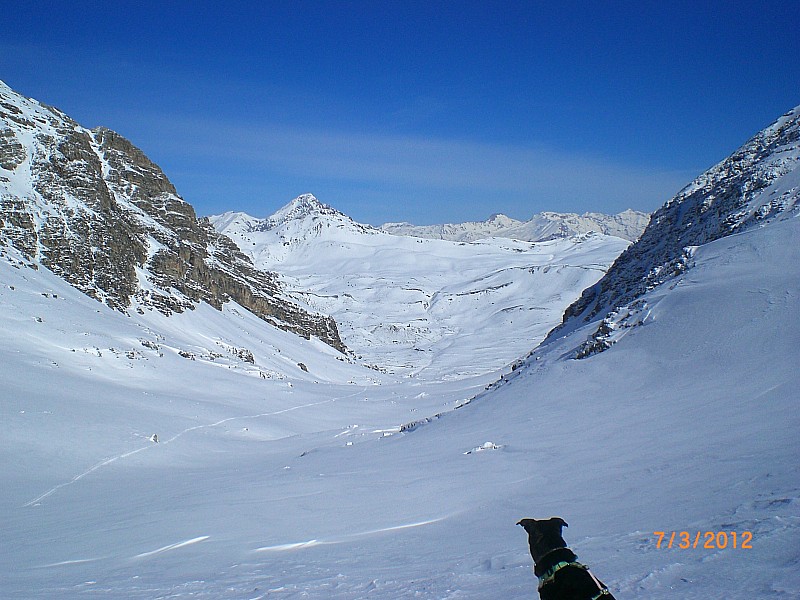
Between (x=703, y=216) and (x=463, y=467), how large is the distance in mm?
26972

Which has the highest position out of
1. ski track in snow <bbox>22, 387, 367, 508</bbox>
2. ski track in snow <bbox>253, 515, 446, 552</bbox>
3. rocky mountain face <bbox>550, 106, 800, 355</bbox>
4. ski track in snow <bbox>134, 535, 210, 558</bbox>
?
rocky mountain face <bbox>550, 106, 800, 355</bbox>

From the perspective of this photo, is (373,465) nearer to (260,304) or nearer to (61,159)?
(61,159)

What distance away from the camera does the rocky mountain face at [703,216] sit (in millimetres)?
23828

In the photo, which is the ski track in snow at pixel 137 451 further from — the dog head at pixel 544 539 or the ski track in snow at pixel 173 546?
the dog head at pixel 544 539

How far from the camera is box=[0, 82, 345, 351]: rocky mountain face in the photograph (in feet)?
153

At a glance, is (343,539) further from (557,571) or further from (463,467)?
(557,571)

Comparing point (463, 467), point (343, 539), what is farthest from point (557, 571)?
point (463, 467)

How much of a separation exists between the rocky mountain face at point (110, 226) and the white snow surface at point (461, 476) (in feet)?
67.4

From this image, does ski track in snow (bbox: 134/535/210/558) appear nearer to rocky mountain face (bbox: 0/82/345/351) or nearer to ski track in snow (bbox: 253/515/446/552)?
ski track in snow (bbox: 253/515/446/552)

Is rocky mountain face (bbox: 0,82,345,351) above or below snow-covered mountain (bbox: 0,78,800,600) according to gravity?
above
